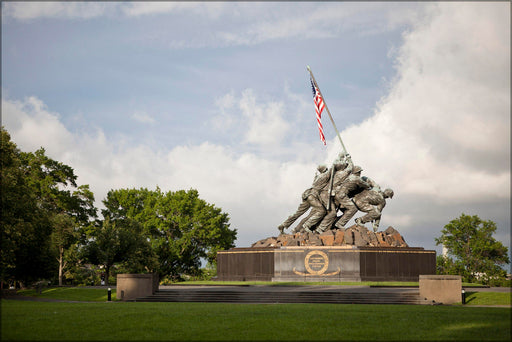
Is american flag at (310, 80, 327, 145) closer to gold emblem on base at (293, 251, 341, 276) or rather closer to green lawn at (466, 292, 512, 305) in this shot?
gold emblem on base at (293, 251, 341, 276)

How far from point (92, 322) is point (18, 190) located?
17775mm

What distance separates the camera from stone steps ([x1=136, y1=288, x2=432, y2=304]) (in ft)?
77.9

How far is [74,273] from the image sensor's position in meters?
49.2

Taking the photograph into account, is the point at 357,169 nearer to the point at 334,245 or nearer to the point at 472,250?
the point at 334,245

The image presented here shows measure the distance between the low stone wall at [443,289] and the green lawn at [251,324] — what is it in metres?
4.89

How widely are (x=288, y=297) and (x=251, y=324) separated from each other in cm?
946

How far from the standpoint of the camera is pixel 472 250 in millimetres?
50406

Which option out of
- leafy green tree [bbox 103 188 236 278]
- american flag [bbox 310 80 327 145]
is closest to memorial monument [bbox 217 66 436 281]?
american flag [bbox 310 80 327 145]

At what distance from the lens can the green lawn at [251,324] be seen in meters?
13.8

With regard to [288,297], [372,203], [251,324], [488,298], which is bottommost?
[288,297]

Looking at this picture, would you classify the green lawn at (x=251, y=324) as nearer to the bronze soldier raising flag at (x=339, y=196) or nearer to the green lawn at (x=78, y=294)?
the green lawn at (x=78, y=294)

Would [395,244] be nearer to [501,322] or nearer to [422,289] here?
[422,289]

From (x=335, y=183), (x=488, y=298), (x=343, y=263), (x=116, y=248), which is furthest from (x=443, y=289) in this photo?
(x=116, y=248)

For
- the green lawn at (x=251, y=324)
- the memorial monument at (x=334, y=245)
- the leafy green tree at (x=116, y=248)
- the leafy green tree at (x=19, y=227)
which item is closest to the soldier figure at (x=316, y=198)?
the memorial monument at (x=334, y=245)
